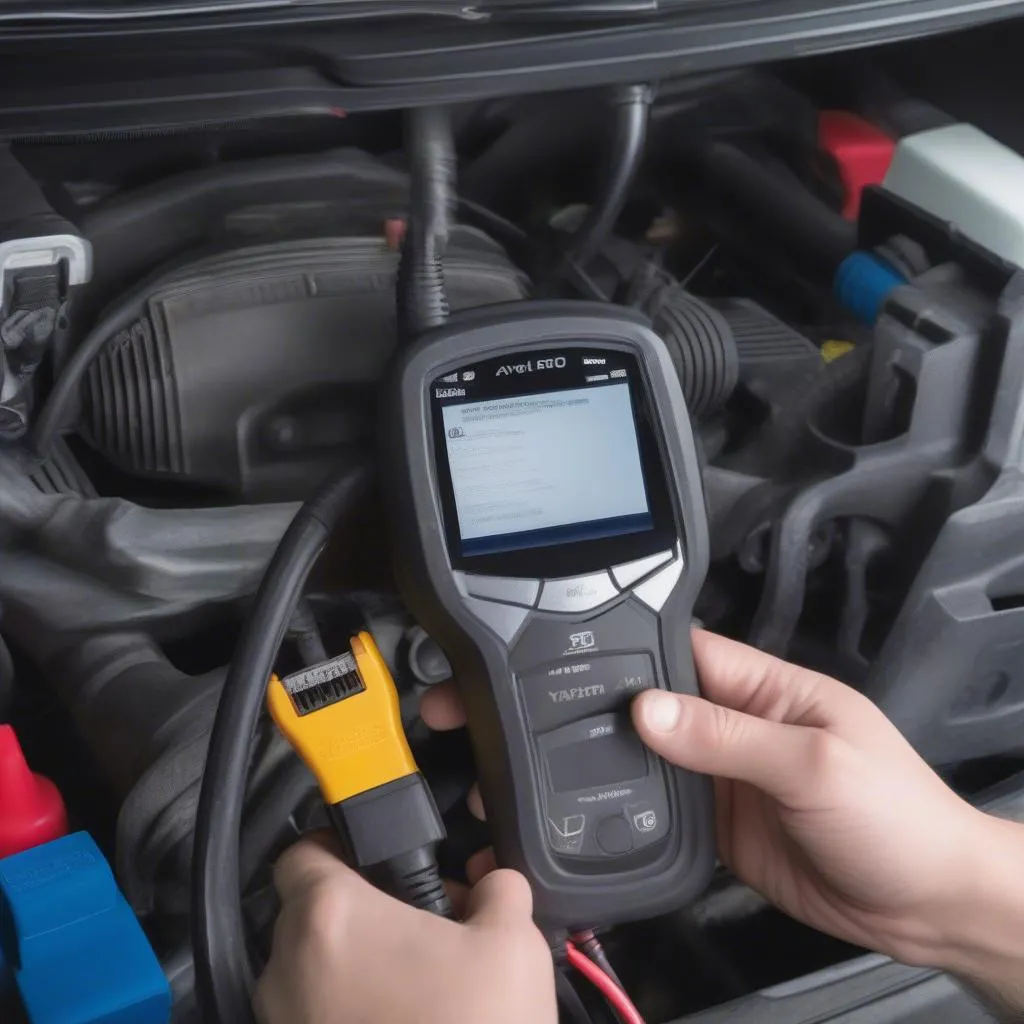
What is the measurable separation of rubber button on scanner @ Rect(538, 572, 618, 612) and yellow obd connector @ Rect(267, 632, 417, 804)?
9cm

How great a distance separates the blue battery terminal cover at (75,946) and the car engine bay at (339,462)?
1.8 inches

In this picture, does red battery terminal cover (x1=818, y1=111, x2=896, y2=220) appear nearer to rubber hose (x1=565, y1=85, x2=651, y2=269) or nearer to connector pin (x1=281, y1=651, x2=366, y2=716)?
rubber hose (x1=565, y1=85, x2=651, y2=269)

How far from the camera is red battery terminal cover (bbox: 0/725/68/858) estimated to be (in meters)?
0.54

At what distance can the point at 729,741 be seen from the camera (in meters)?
0.53

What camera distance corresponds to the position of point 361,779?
0.51 metres

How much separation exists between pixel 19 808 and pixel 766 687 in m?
0.36

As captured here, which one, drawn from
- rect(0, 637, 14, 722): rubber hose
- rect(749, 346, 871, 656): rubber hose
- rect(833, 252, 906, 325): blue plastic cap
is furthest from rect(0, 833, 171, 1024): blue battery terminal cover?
rect(833, 252, 906, 325): blue plastic cap

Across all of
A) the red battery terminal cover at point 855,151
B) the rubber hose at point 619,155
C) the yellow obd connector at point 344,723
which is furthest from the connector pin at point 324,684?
the red battery terminal cover at point 855,151

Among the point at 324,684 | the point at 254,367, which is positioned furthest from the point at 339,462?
the point at 324,684

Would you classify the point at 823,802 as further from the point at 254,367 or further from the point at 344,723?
the point at 254,367

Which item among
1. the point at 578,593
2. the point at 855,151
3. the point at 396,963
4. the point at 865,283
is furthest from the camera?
the point at 855,151

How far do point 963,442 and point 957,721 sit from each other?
0.17m

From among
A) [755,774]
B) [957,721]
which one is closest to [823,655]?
[957,721]

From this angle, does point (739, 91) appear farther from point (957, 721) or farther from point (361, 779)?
point (361, 779)
